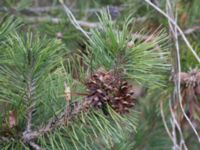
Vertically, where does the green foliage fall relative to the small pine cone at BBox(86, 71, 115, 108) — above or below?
above

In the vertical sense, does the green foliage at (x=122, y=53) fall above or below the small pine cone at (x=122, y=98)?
above

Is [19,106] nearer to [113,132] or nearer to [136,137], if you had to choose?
[113,132]

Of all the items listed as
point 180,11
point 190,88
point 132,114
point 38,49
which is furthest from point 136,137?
point 38,49

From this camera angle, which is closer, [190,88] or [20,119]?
[20,119]

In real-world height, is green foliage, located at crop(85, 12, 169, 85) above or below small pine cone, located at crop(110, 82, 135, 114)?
above

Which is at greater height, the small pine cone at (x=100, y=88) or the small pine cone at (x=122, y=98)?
the small pine cone at (x=100, y=88)

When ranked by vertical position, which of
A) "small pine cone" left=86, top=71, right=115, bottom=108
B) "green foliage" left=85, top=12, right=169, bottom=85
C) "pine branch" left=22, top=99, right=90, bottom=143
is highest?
"green foliage" left=85, top=12, right=169, bottom=85

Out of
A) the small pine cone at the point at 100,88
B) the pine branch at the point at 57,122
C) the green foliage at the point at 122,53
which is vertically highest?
the green foliage at the point at 122,53

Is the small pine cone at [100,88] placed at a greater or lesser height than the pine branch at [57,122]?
greater
